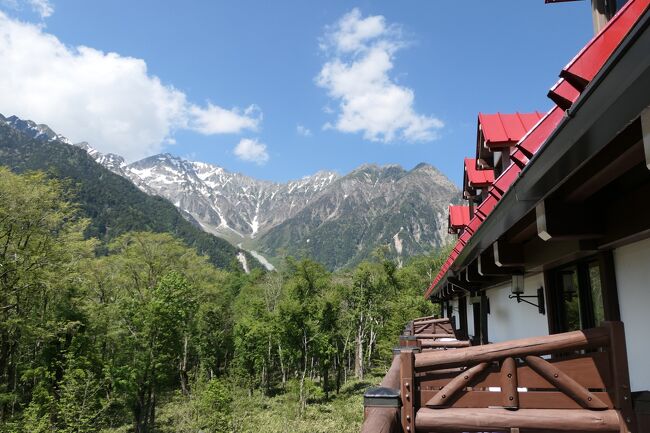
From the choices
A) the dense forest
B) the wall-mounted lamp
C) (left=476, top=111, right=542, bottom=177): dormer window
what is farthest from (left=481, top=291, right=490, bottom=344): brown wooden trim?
the dense forest

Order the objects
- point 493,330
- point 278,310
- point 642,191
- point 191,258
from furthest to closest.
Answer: point 191,258
point 278,310
point 493,330
point 642,191

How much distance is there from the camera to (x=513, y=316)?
23.0 feet

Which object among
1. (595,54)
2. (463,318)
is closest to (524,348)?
(595,54)

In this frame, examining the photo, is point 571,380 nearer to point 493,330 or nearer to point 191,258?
point 493,330

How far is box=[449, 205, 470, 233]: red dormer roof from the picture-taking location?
14.3 metres

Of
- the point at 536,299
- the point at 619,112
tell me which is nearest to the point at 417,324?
the point at 536,299

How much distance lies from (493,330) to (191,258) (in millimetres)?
32571

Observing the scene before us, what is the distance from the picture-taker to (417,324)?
554 inches

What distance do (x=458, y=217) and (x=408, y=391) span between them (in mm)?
12548

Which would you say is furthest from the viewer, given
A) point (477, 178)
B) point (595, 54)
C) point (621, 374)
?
point (477, 178)

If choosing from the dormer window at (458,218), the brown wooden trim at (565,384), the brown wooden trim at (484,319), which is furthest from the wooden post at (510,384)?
the dormer window at (458,218)

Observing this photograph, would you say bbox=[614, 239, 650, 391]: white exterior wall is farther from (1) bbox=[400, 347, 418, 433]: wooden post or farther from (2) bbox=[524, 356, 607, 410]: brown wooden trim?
(1) bbox=[400, 347, 418, 433]: wooden post

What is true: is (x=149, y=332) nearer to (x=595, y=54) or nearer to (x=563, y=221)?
(x=563, y=221)

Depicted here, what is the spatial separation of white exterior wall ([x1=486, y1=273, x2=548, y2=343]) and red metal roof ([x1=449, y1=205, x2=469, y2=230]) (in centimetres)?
584
